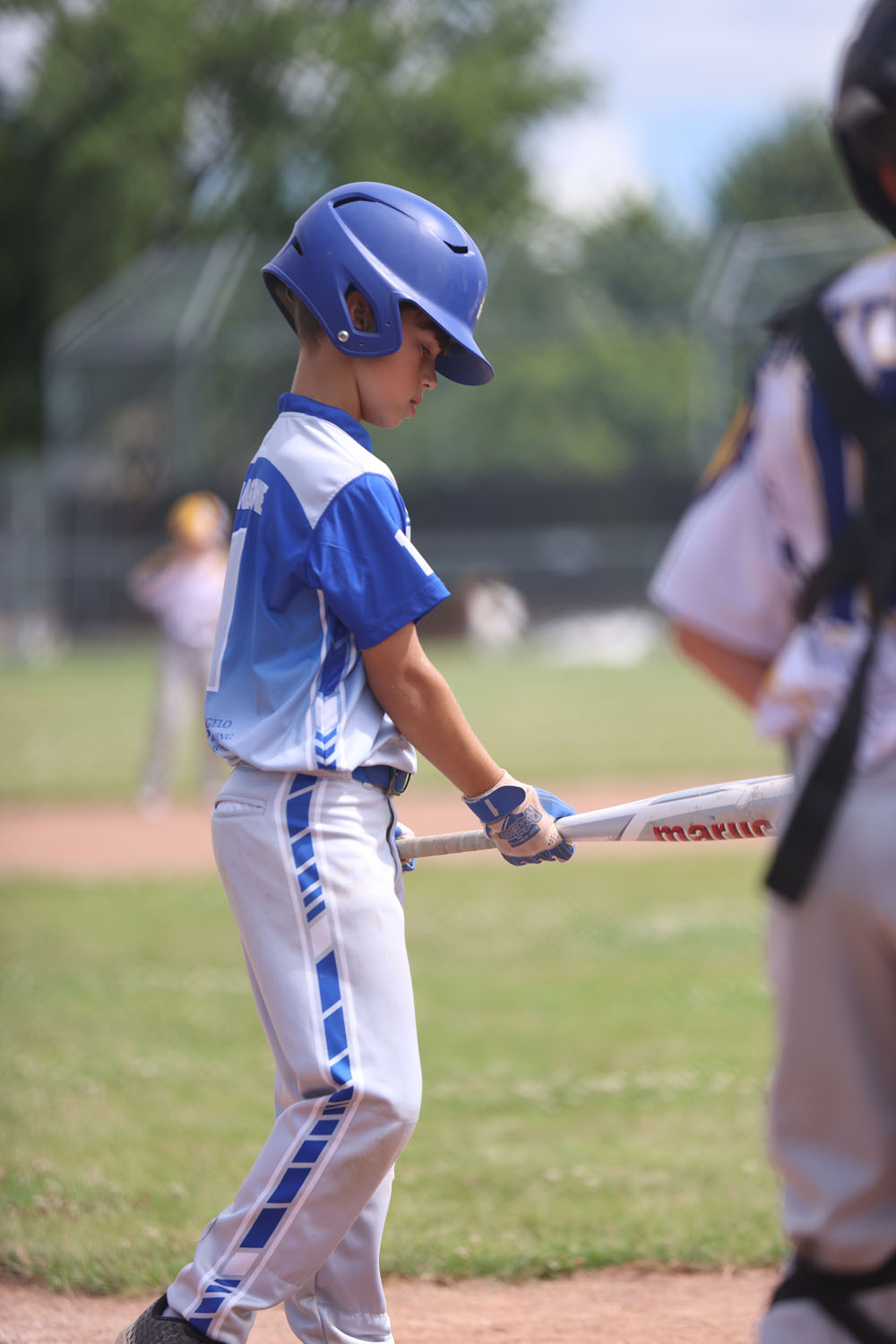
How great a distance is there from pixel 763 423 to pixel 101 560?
101ft

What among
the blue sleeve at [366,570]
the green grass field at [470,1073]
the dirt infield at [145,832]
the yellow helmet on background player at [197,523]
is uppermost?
the blue sleeve at [366,570]

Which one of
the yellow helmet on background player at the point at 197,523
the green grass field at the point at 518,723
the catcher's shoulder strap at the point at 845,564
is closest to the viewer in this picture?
the catcher's shoulder strap at the point at 845,564

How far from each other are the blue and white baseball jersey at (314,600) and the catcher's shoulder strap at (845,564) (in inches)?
36.1

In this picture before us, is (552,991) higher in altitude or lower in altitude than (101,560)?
higher

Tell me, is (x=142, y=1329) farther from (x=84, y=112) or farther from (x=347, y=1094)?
(x=84, y=112)

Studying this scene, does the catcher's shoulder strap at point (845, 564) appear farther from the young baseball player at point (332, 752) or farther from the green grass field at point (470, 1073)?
the green grass field at point (470, 1073)

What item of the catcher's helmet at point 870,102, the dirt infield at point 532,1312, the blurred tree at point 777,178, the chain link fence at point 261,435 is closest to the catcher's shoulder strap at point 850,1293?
the catcher's helmet at point 870,102

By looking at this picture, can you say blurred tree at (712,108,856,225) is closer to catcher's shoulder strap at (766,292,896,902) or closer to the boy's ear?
the boy's ear

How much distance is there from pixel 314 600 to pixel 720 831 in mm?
767

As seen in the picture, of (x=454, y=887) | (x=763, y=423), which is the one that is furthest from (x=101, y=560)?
(x=763, y=423)

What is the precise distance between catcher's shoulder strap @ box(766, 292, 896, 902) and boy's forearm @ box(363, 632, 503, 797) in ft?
2.91

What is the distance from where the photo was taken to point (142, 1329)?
2703mm

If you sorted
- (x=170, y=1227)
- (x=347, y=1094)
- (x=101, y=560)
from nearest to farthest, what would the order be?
(x=347, y=1094), (x=170, y=1227), (x=101, y=560)

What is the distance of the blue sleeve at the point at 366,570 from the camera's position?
8.39 feet
